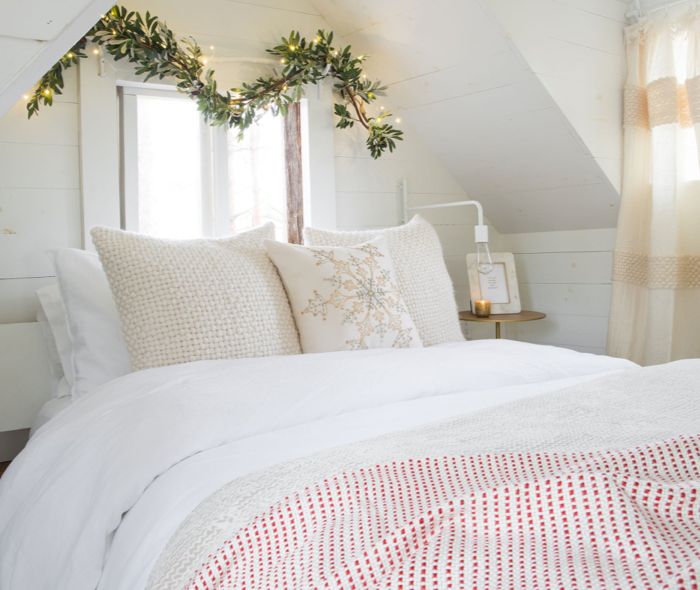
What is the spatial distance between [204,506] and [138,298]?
0.86 m

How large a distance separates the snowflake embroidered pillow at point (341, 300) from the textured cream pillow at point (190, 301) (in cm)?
5

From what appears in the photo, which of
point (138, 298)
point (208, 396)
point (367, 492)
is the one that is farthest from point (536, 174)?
point (367, 492)

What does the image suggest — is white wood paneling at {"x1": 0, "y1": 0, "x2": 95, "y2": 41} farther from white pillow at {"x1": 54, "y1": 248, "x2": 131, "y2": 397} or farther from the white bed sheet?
the white bed sheet

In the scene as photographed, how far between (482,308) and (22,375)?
5.23ft

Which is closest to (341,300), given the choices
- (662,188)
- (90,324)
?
(90,324)

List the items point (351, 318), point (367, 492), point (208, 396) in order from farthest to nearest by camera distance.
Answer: point (351, 318)
point (208, 396)
point (367, 492)

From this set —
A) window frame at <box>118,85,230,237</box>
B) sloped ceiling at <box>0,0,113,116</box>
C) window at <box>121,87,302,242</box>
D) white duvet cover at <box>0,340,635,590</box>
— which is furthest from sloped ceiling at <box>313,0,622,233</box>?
sloped ceiling at <box>0,0,113,116</box>

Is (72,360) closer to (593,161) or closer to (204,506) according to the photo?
(204,506)

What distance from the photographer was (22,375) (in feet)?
6.82

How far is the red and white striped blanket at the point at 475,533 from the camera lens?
2.03 feet

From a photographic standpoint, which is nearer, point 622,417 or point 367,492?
point 367,492

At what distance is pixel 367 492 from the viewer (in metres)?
0.83

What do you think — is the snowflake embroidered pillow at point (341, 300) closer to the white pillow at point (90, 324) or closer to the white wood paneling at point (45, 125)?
the white pillow at point (90, 324)

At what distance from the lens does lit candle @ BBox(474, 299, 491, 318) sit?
2.73 metres
